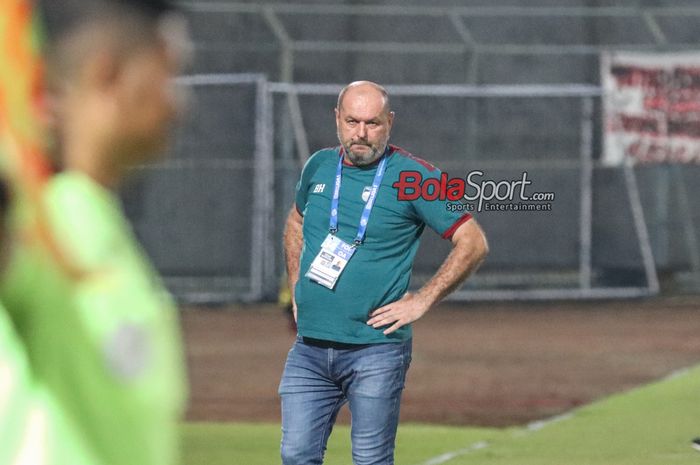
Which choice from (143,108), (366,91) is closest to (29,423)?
(143,108)

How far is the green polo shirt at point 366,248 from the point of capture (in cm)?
605

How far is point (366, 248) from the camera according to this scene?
20.0 feet

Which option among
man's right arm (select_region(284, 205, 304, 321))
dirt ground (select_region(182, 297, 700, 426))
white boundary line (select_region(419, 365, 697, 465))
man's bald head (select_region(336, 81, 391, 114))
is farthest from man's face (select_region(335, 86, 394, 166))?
dirt ground (select_region(182, 297, 700, 426))

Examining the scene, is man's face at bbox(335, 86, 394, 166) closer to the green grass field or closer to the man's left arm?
the man's left arm

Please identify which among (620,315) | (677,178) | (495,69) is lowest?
(620,315)

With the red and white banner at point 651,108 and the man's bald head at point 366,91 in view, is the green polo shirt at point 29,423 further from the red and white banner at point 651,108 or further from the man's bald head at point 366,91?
the red and white banner at point 651,108

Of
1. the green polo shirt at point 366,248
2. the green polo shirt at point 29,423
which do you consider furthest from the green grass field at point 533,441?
the green polo shirt at point 29,423

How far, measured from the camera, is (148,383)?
1389 millimetres

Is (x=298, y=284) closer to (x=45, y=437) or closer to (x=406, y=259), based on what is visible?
(x=406, y=259)

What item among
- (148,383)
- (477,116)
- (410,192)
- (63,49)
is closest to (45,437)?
(148,383)

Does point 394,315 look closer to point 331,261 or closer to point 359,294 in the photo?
point 359,294

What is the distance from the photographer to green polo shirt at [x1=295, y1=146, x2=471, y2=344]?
6055 mm

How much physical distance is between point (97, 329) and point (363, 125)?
187 inches

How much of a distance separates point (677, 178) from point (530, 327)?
4245mm
